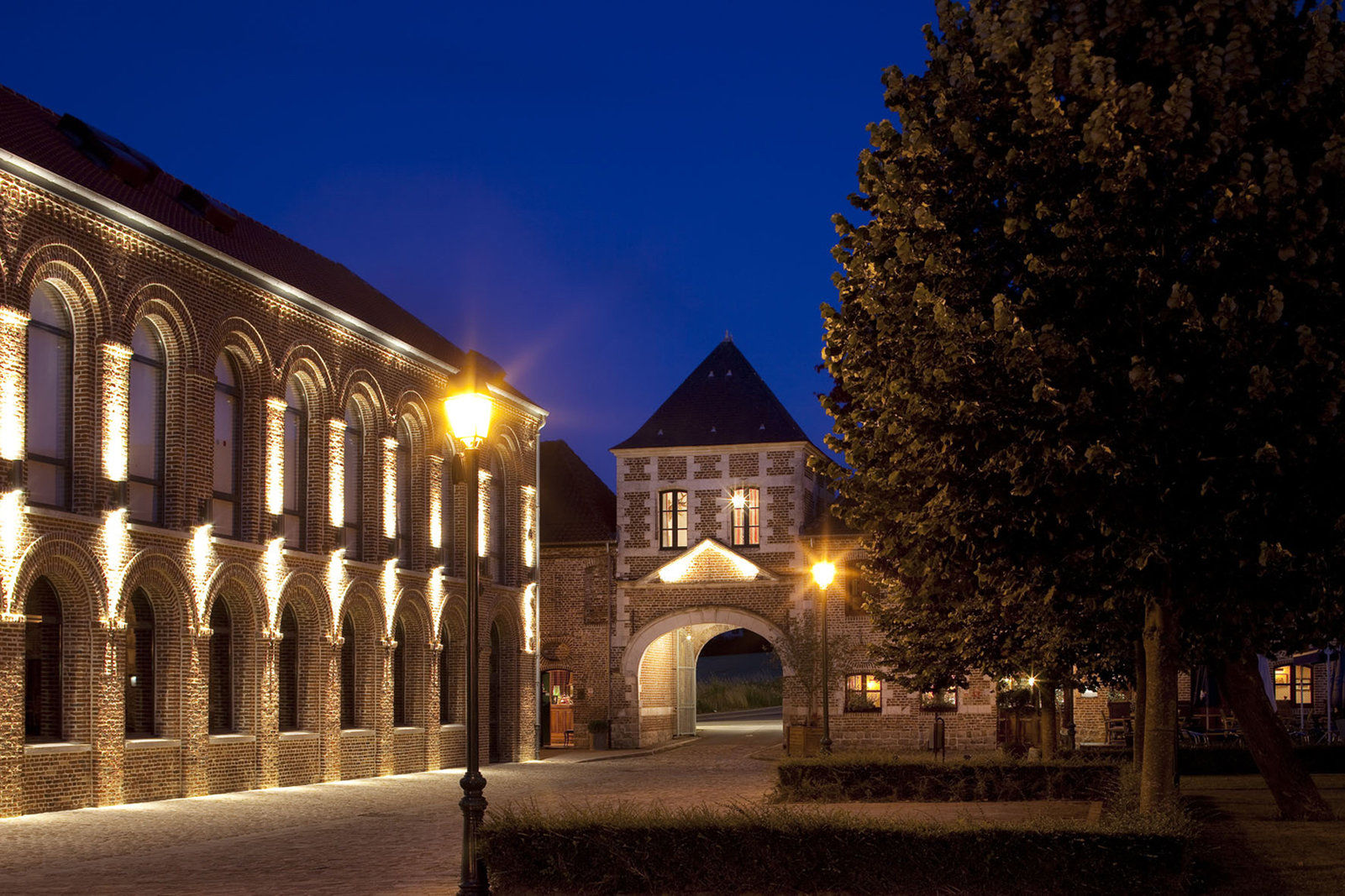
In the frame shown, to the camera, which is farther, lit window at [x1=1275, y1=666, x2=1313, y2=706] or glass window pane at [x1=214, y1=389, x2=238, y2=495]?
lit window at [x1=1275, y1=666, x2=1313, y2=706]

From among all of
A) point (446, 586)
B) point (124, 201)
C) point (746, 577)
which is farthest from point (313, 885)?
point (746, 577)

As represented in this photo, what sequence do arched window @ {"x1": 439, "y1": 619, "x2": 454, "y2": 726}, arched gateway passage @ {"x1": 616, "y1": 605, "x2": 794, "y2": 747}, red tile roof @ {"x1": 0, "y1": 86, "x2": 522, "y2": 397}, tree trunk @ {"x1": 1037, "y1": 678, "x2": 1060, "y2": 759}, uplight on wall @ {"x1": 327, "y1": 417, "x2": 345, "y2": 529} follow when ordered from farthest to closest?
arched gateway passage @ {"x1": 616, "y1": 605, "x2": 794, "y2": 747} → arched window @ {"x1": 439, "y1": 619, "x2": 454, "y2": 726} → uplight on wall @ {"x1": 327, "y1": 417, "x2": 345, "y2": 529} → tree trunk @ {"x1": 1037, "y1": 678, "x2": 1060, "y2": 759} → red tile roof @ {"x1": 0, "y1": 86, "x2": 522, "y2": 397}

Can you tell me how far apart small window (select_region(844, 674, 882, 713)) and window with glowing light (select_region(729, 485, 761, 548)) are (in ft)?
15.3

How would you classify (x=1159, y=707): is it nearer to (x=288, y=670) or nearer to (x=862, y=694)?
(x=288, y=670)

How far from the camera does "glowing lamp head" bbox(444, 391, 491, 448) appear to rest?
1257cm

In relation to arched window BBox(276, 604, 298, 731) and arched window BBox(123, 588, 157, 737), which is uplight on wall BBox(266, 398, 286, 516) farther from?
arched window BBox(123, 588, 157, 737)

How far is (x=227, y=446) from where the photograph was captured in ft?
84.0

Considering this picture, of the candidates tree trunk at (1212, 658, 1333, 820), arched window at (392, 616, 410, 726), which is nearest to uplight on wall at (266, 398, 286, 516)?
arched window at (392, 616, 410, 726)

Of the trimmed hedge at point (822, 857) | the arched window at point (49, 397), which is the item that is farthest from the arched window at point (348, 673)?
the trimmed hedge at point (822, 857)

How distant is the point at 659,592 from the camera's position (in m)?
42.5

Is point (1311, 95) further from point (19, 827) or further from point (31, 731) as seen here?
point (31, 731)

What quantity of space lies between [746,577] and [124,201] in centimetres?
2241

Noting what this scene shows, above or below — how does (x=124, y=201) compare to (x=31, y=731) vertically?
above

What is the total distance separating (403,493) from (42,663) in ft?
38.0
